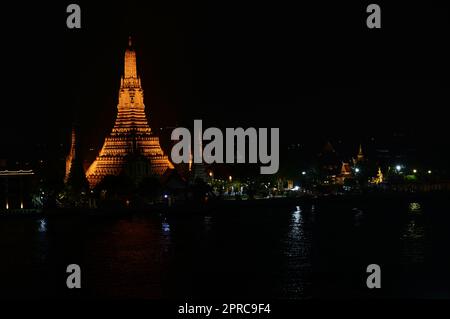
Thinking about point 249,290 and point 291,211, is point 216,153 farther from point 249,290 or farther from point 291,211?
point 249,290

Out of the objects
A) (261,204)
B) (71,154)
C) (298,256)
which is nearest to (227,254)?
(298,256)

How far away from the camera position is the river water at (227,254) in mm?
16188

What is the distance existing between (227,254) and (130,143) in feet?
54.8

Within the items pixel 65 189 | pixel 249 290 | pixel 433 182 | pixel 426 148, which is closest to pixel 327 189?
pixel 433 182

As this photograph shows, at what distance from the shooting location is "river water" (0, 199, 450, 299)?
16188 millimetres

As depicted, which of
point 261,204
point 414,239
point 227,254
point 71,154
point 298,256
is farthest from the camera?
point 71,154

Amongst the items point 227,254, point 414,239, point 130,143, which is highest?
point 130,143

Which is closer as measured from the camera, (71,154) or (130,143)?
(71,154)

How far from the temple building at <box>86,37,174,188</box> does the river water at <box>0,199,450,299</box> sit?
5.68 meters

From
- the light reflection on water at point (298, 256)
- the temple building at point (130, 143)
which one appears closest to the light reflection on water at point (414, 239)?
the light reflection on water at point (298, 256)

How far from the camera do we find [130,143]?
36.6m

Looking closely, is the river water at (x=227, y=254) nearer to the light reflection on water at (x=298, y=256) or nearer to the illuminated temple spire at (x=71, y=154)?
the light reflection on water at (x=298, y=256)

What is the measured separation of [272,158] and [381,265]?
946 inches

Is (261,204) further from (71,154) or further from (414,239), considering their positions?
(414,239)
